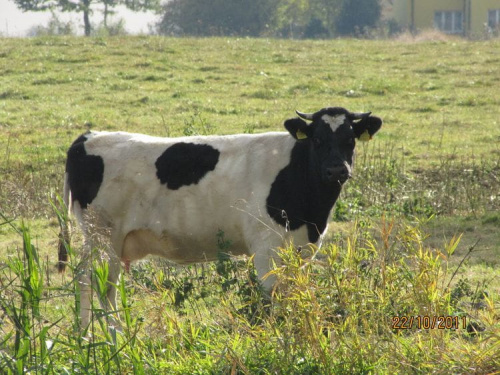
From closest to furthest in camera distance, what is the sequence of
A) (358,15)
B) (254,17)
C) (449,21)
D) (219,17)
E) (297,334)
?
(297,334) < (219,17) < (358,15) < (254,17) < (449,21)

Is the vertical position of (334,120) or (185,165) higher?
(334,120)

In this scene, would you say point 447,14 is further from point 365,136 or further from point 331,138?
point 331,138

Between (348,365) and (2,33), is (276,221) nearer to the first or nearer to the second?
(348,365)

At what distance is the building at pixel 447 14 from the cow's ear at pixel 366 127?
63.2m

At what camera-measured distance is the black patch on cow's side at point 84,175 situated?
843cm

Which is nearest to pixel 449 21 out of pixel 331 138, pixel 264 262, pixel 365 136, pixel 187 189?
pixel 365 136

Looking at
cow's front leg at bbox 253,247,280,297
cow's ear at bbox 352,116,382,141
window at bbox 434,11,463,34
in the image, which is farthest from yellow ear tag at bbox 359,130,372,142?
window at bbox 434,11,463,34

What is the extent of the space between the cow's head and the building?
2499 inches

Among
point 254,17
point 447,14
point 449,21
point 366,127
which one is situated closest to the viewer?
point 366,127

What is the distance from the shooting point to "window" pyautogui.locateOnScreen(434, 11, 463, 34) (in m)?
71.6

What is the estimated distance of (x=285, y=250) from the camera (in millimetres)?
5754

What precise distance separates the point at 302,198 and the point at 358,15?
6283 centimetres
